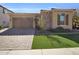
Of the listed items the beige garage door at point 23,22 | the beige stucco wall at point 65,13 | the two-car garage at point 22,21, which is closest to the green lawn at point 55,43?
the beige stucco wall at point 65,13

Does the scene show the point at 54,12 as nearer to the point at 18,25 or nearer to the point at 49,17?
the point at 49,17

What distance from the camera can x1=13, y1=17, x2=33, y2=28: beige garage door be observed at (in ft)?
112

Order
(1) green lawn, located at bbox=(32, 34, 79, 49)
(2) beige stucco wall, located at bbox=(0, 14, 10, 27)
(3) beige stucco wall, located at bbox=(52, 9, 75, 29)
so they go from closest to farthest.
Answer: (1) green lawn, located at bbox=(32, 34, 79, 49), (3) beige stucco wall, located at bbox=(52, 9, 75, 29), (2) beige stucco wall, located at bbox=(0, 14, 10, 27)

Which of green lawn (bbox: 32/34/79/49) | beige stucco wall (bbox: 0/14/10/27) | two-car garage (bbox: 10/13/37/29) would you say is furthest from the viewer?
beige stucco wall (bbox: 0/14/10/27)

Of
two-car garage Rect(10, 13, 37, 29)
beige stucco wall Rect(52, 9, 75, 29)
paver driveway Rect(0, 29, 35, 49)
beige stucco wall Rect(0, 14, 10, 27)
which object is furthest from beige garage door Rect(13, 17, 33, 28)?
paver driveway Rect(0, 29, 35, 49)

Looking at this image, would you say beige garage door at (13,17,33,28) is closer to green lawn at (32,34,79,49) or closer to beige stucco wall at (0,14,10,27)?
beige stucco wall at (0,14,10,27)

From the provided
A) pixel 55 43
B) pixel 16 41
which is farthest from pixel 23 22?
pixel 55 43

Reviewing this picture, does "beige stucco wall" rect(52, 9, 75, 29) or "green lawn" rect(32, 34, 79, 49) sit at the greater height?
"beige stucco wall" rect(52, 9, 75, 29)

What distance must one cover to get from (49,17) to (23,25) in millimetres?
6516

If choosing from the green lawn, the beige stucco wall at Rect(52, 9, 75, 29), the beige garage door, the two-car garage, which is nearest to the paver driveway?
the green lawn

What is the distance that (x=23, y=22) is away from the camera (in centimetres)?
3425

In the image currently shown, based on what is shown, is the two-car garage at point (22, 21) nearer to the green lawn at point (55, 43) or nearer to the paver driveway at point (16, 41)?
the paver driveway at point (16, 41)

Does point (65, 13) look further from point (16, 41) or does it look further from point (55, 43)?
point (55, 43)

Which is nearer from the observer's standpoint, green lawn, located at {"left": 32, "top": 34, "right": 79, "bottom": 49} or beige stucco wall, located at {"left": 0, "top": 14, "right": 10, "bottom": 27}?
green lawn, located at {"left": 32, "top": 34, "right": 79, "bottom": 49}
